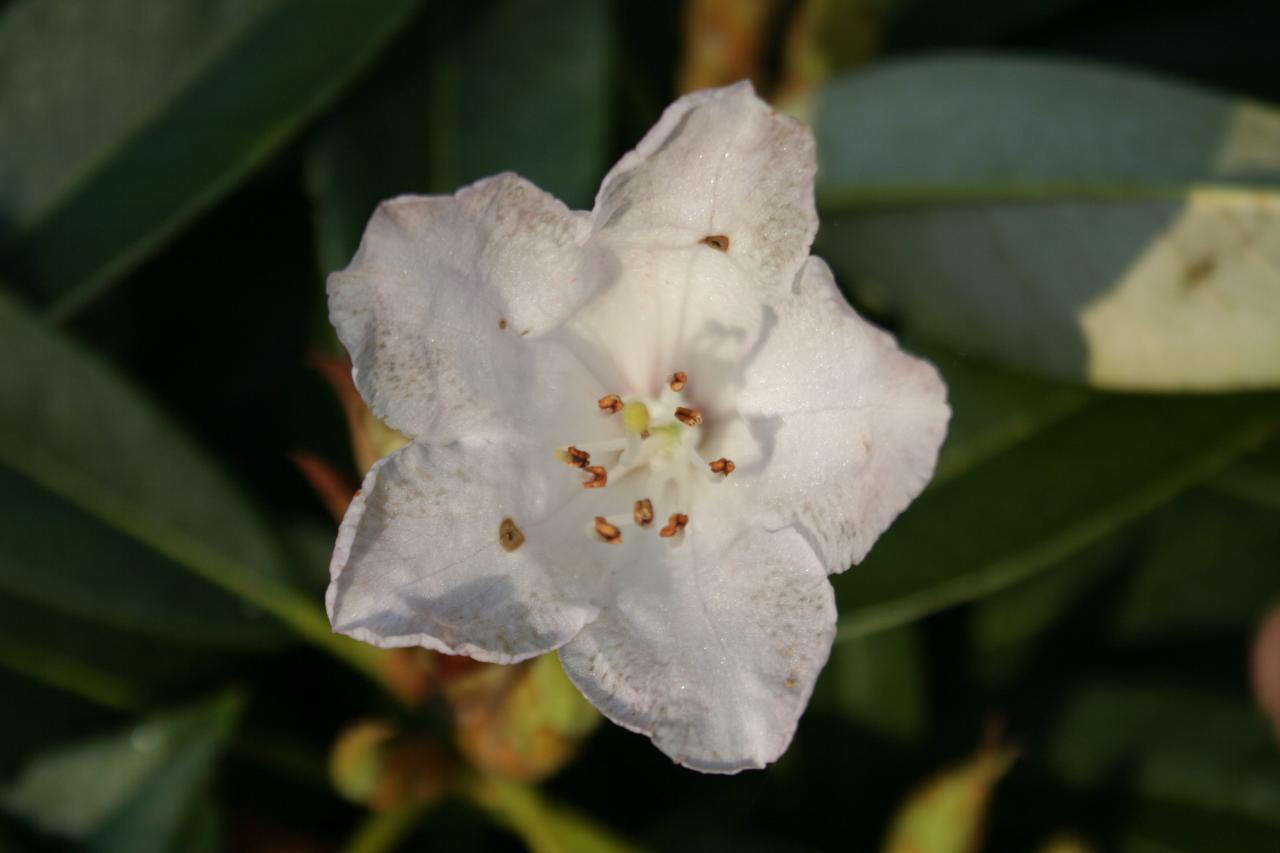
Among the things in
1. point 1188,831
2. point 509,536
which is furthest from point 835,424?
point 1188,831

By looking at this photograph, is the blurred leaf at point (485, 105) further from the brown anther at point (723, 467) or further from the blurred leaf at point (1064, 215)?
the brown anther at point (723, 467)

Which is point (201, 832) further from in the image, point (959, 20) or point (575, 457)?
point (959, 20)

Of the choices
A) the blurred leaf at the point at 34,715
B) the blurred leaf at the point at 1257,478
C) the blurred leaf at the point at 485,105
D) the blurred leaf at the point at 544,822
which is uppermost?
the blurred leaf at the point at 485,105

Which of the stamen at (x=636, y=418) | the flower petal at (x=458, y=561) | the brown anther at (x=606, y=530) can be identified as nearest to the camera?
the flower petal at (x=458, y=561)

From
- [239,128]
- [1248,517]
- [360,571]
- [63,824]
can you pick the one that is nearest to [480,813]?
[63,824]

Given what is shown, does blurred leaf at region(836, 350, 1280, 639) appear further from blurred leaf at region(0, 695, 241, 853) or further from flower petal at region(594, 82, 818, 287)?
blurred leaf at region(0, 695, 241, 853)

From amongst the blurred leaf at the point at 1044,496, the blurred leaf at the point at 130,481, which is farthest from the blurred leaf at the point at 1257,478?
the blurred leaf at the point at 130,481
